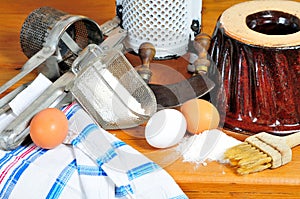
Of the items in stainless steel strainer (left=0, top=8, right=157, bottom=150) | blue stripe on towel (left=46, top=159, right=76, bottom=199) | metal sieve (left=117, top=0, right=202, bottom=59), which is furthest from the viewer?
metal sieve (left=117, top=0, right=202, bottom=59)

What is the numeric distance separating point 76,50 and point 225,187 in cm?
32

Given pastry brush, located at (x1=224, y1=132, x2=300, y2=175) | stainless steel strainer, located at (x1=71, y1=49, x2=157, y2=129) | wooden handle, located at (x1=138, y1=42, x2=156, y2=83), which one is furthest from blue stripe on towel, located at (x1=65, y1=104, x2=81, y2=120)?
pastry brush, located at (x1=224, y1=132, x2=300, y2=175)

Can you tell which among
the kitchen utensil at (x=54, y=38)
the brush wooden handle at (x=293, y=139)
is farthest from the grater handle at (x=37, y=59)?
the brush wooden handle at (x=293, y=139)

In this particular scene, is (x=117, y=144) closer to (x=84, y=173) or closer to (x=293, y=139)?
(x=84, y=173)

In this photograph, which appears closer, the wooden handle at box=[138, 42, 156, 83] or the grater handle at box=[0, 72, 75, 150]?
the grater handle at box=[0, 72, 75, 150]

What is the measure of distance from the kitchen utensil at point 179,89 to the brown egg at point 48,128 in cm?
15

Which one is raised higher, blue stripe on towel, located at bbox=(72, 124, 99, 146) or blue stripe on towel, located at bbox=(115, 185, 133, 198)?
blue stripe on towel, located at bbox=(72, 124, 99, 146)

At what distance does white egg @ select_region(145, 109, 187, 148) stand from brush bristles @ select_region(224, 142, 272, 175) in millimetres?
67

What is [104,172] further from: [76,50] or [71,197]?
[76,50]

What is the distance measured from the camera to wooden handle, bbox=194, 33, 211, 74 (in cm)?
90

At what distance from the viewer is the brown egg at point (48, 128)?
2.56ft

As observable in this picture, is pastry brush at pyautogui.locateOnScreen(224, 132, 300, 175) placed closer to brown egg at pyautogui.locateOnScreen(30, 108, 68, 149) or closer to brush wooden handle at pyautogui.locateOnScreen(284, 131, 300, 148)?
brush wooden handle at pyautogui.locateOnScreen(284, 131, 300, 148)

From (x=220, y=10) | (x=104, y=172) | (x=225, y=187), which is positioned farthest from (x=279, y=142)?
(x=220, y=10)

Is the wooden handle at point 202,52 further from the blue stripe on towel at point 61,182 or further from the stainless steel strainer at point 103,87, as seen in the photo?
the blue stripe on towel at point 61,182
